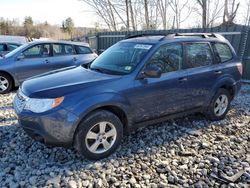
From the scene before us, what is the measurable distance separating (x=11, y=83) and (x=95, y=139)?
197 inches

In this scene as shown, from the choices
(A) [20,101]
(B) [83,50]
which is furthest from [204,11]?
(A) [20,101]

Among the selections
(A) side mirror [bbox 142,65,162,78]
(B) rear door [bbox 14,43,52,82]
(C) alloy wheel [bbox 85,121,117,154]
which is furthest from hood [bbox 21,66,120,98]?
(B) rear door [bbox 14,43,52,82]

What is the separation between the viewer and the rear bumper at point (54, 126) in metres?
3.19

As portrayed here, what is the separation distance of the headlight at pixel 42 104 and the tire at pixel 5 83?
15.0 feet

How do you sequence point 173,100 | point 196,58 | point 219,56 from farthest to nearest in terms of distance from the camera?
point 219,56, point 196,58, point 173,100

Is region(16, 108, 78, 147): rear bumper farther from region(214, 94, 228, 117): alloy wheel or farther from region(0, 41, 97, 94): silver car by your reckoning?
Result: region(0, 41, 97, 94): silver car

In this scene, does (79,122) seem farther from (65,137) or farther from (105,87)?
(105,87)

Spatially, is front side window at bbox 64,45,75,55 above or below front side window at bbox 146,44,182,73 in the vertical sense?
above

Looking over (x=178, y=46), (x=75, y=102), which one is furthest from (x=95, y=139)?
(x=178, y=46)

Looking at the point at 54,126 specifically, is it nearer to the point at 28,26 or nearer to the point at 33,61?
the point at 33,61

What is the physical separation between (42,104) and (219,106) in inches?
140

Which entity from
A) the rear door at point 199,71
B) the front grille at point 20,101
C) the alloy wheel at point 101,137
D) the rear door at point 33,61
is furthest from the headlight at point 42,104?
the rear door at point 33,61

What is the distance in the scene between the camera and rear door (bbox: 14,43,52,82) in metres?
7.41

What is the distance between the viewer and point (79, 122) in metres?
3.30
